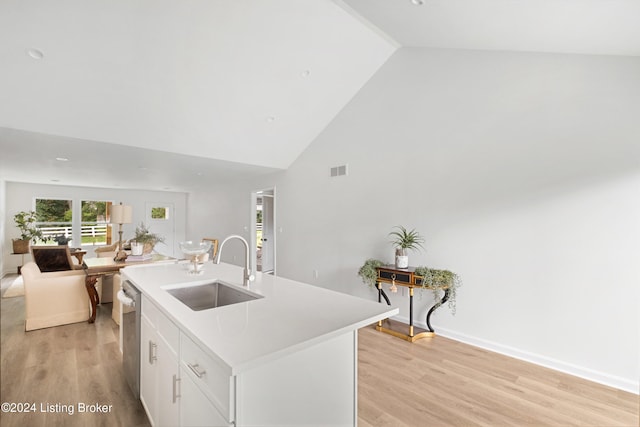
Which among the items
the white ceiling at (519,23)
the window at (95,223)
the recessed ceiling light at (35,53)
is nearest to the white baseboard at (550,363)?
the white ceiling at (519,23)

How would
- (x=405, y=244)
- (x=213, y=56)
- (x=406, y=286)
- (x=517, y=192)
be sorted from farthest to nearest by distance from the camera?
(x=405, y=244)
(x=406, y=286)
(x=213, y=56)
(x=517, y=192)

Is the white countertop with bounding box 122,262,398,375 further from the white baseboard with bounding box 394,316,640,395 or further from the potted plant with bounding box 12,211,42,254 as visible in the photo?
the potted plant with bounding box 12,211,42,254

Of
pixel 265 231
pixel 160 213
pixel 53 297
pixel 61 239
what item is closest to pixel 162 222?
pixel 160 213

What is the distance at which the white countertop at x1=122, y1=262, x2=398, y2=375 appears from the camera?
107cm

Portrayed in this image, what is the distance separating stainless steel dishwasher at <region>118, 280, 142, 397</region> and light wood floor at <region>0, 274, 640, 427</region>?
0.59ft

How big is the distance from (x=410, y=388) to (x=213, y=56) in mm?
3546

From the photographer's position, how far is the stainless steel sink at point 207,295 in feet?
6.50

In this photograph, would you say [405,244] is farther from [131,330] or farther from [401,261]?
[131,330]

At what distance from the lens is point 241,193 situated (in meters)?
7.05

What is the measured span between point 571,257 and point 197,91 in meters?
4.07

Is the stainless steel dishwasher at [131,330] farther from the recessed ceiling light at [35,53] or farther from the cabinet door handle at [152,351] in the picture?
the recessed ceiling light at [35,53]

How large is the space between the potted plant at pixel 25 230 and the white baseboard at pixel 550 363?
8.68m

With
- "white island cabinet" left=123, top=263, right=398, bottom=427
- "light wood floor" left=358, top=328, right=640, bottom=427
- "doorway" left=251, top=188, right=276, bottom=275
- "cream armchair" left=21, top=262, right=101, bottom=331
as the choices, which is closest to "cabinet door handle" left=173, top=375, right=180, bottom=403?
"white island cabinet" left=123, top=263, right=398, bottom=427

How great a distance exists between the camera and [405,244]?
3.56 m
